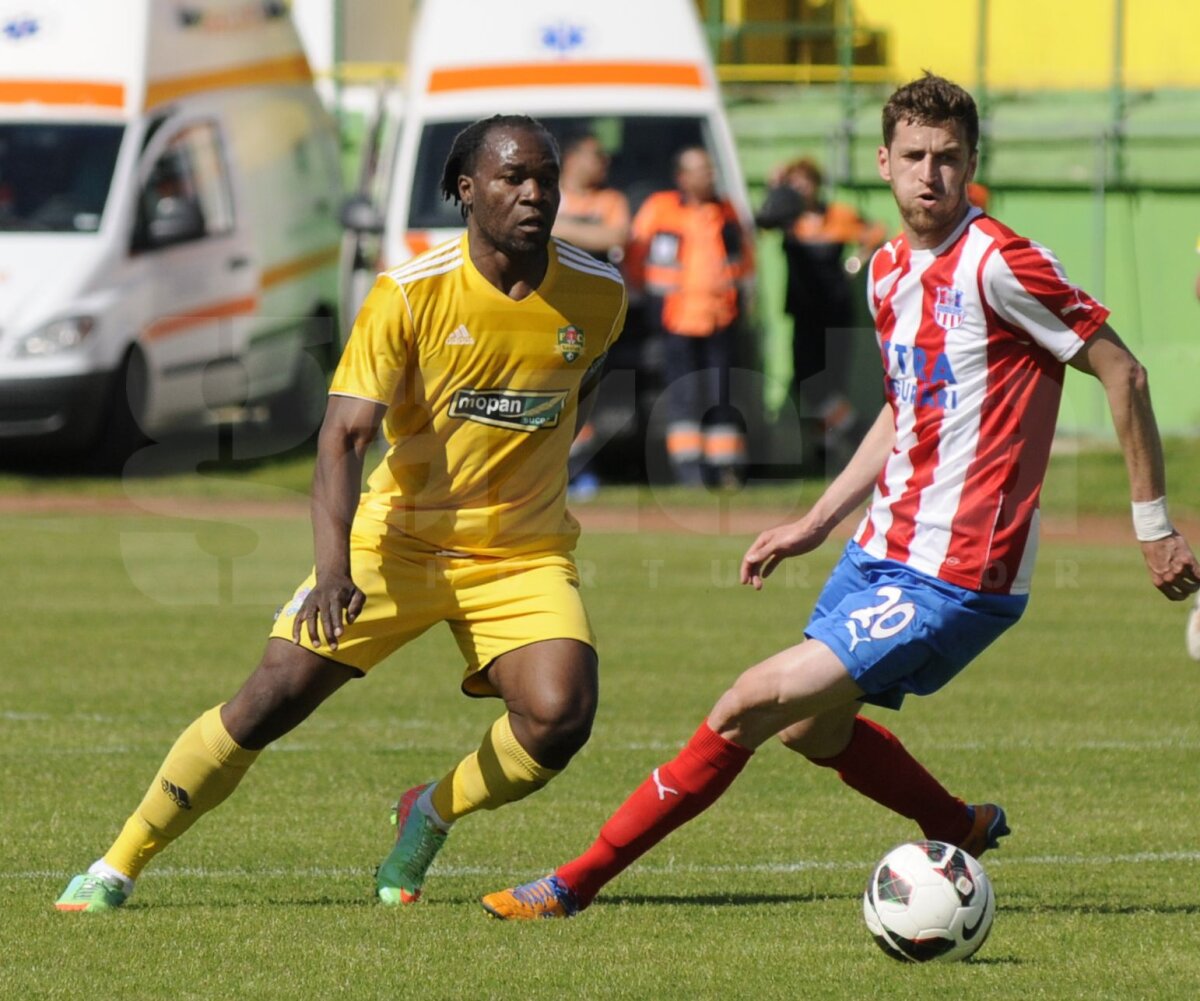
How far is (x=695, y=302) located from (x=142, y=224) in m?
4.40

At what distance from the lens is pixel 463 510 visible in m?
6.12

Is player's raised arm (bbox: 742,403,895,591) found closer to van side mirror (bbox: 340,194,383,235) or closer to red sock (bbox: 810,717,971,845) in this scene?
red sock (bbox: 810,717,971,845)

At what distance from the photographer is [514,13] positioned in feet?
58.8

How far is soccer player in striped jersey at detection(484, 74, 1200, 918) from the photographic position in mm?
5578

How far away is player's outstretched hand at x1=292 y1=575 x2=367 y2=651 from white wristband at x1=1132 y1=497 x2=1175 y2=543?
191 centimetres

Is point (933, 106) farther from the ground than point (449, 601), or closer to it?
farther from the ground

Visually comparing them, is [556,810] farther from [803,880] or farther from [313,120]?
[313,120]

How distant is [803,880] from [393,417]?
1725mm

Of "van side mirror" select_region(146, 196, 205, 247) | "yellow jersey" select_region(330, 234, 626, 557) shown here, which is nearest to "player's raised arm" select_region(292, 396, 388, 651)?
"yellow jersey" select_region(330, 234, 626, 557)

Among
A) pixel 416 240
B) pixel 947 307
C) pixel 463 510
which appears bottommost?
pixel 416 240

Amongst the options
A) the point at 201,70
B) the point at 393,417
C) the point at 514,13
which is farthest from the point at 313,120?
the point at 393,417

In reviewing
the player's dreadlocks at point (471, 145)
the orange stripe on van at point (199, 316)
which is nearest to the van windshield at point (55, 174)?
the orange stripe on van at point (199, 316)

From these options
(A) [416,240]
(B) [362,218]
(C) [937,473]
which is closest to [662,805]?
(C) [937,473]

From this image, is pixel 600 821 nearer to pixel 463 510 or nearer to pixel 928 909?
pixel 463 510
